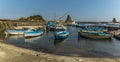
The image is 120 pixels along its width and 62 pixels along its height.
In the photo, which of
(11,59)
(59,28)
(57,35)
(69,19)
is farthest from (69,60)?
(69,19)

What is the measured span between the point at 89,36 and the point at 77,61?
28897 millimetres

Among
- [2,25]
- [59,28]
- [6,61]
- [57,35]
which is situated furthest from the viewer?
[59,28]

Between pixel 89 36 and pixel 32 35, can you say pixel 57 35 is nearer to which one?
pixel 32 35

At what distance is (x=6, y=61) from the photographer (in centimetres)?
1345

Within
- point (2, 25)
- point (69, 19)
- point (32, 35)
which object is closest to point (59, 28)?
point (2, 25)

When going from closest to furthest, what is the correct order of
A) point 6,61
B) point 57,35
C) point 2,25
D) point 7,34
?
1. point 6,61
2. point 57,35
3. point 7,34
4. point 2,25

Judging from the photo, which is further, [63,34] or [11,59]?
[63,34]

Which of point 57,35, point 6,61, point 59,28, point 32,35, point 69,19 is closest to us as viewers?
point 6,61

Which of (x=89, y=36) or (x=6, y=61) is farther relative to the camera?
(x=89, y=36)

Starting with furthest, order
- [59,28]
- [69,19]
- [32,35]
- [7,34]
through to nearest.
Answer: [69,19]
[59,28]
[7,34]
[32,35]

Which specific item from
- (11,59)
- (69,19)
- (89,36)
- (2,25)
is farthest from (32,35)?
(69,19)

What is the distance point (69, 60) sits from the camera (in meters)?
14.3

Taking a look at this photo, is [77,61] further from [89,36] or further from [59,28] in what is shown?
[59,28]

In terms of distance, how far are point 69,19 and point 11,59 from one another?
185207 millimetres
